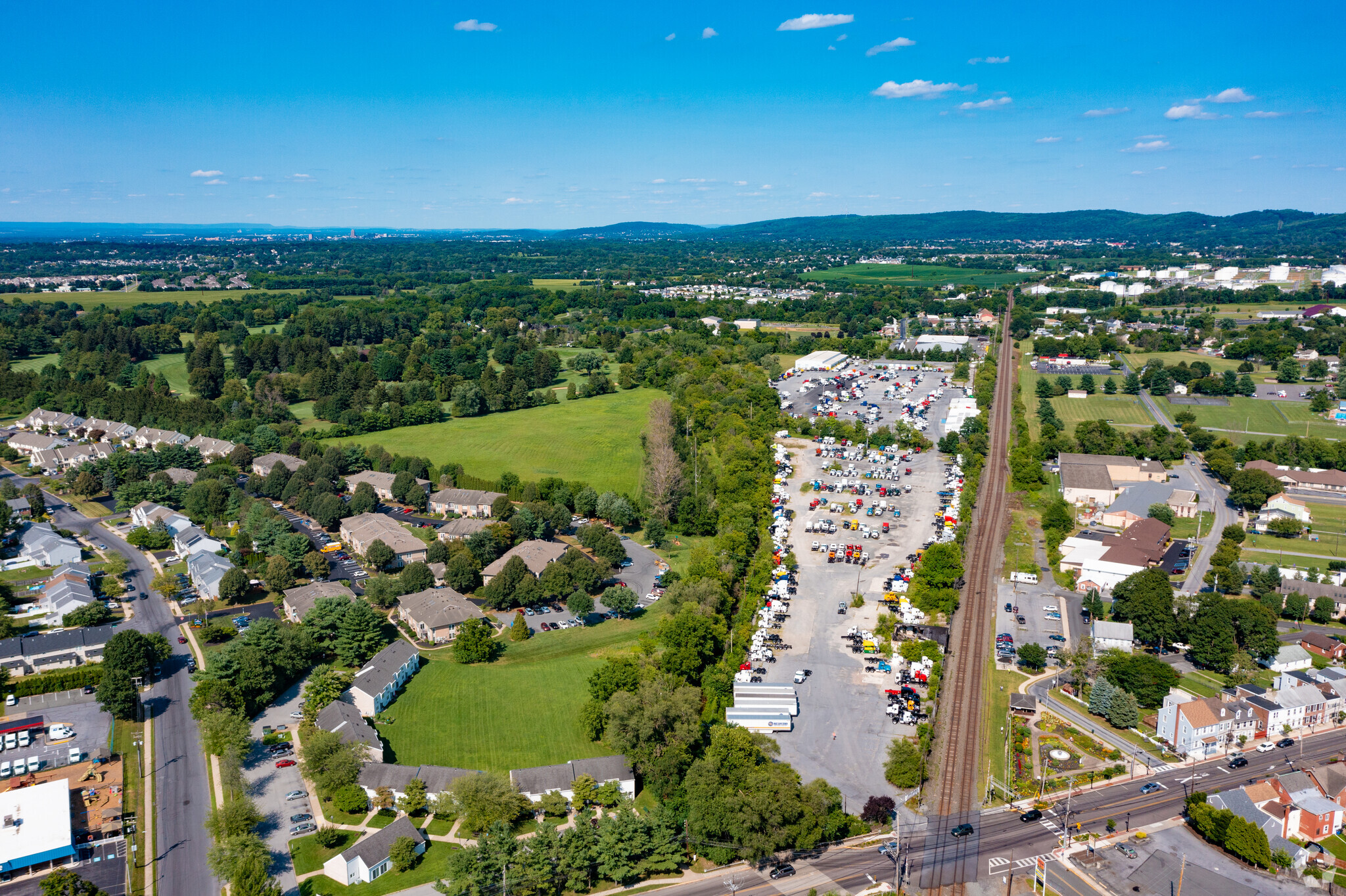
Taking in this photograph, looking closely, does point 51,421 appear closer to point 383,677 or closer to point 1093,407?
point 383,677

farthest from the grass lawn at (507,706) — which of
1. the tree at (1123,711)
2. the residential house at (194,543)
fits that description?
the residential house at (194,543)

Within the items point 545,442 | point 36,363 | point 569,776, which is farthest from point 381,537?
point 36,363

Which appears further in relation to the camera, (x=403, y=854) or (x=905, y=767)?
(x=905, y=767)

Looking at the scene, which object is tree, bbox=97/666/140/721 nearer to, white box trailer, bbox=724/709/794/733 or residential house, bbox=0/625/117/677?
residential house, bbox=0/625/117/677

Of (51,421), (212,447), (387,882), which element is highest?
(51,421)

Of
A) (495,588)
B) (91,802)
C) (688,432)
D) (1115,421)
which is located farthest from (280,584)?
(1115,421)

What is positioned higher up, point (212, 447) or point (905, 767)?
point (212, 447)
